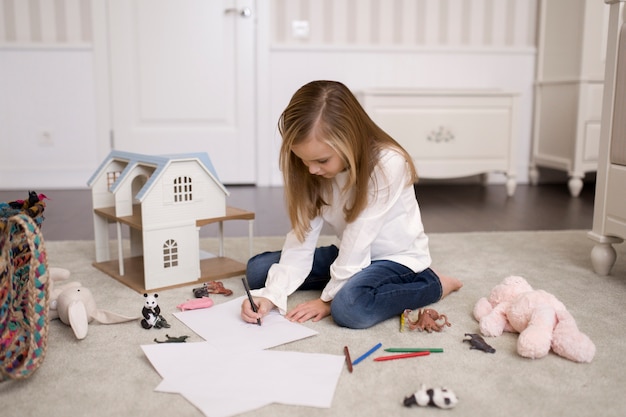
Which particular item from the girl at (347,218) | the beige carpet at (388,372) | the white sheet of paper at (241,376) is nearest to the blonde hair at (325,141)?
the girl at (347,218)

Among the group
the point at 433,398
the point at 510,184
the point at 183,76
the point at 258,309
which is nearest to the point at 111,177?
the point at 258,309

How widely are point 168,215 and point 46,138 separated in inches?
84.5

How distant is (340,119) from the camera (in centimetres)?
125

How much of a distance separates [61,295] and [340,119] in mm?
694

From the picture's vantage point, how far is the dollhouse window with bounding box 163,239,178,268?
5.10 feet

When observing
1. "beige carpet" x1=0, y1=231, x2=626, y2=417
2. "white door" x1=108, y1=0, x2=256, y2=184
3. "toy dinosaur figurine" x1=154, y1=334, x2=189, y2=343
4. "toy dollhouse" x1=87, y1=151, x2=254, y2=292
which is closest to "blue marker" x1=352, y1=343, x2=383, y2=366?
"beige carpet" x1=0, y1=231, x2=626, y2=417

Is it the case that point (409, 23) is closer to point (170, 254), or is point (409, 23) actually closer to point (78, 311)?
point (170, 254)

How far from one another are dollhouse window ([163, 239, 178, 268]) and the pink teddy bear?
733mm

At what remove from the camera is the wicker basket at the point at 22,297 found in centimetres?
98

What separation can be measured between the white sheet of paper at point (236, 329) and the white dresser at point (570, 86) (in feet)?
7.62

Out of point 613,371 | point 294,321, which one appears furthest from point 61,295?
point 613,371

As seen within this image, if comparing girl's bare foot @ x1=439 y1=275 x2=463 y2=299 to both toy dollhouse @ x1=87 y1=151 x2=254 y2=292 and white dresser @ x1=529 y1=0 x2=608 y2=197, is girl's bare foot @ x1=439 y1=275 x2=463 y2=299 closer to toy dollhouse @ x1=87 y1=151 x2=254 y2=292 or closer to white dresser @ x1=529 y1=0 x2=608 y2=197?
toy dollhouse @ x1=87 y1=151 x2=254 y2=292

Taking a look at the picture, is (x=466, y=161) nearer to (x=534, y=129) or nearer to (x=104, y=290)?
(x=534, y=129)

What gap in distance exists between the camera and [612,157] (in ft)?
5.34
